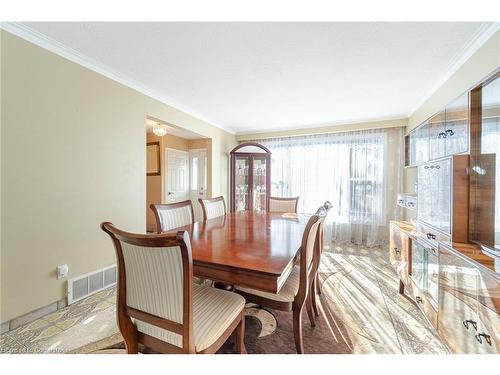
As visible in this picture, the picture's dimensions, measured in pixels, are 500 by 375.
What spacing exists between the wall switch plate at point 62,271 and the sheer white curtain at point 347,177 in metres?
3.39

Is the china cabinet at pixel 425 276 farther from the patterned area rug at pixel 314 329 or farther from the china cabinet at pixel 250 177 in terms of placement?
the china cabinet at pixel 250 177

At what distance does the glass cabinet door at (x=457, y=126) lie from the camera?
1.44 meters

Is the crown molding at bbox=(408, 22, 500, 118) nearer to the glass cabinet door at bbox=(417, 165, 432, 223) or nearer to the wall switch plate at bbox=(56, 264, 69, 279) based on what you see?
the glass cabinet door at bbox=(417, 165, 432, 223)

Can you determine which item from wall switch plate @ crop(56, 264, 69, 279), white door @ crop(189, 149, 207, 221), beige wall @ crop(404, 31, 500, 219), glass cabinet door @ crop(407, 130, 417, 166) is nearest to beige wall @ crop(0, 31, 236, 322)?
wall switch plate @ crop(56, 264, 69, 279)

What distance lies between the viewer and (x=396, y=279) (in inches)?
92.0

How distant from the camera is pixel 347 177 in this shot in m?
3.77

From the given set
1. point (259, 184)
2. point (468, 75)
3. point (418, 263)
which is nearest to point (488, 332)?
point (418, 263)

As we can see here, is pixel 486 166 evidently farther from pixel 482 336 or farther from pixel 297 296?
pixel 297 296

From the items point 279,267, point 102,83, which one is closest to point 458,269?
point 279,267

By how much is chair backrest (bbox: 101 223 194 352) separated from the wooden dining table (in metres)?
0.25

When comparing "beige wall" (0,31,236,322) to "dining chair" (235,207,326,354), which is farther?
"beige wall" (0,31,236,322)

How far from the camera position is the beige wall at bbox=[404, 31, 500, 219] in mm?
1426

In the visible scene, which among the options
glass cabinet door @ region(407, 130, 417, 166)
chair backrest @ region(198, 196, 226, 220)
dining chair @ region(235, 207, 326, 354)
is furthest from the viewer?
glass cabinet door @ region(407, 130, 417, 166)
